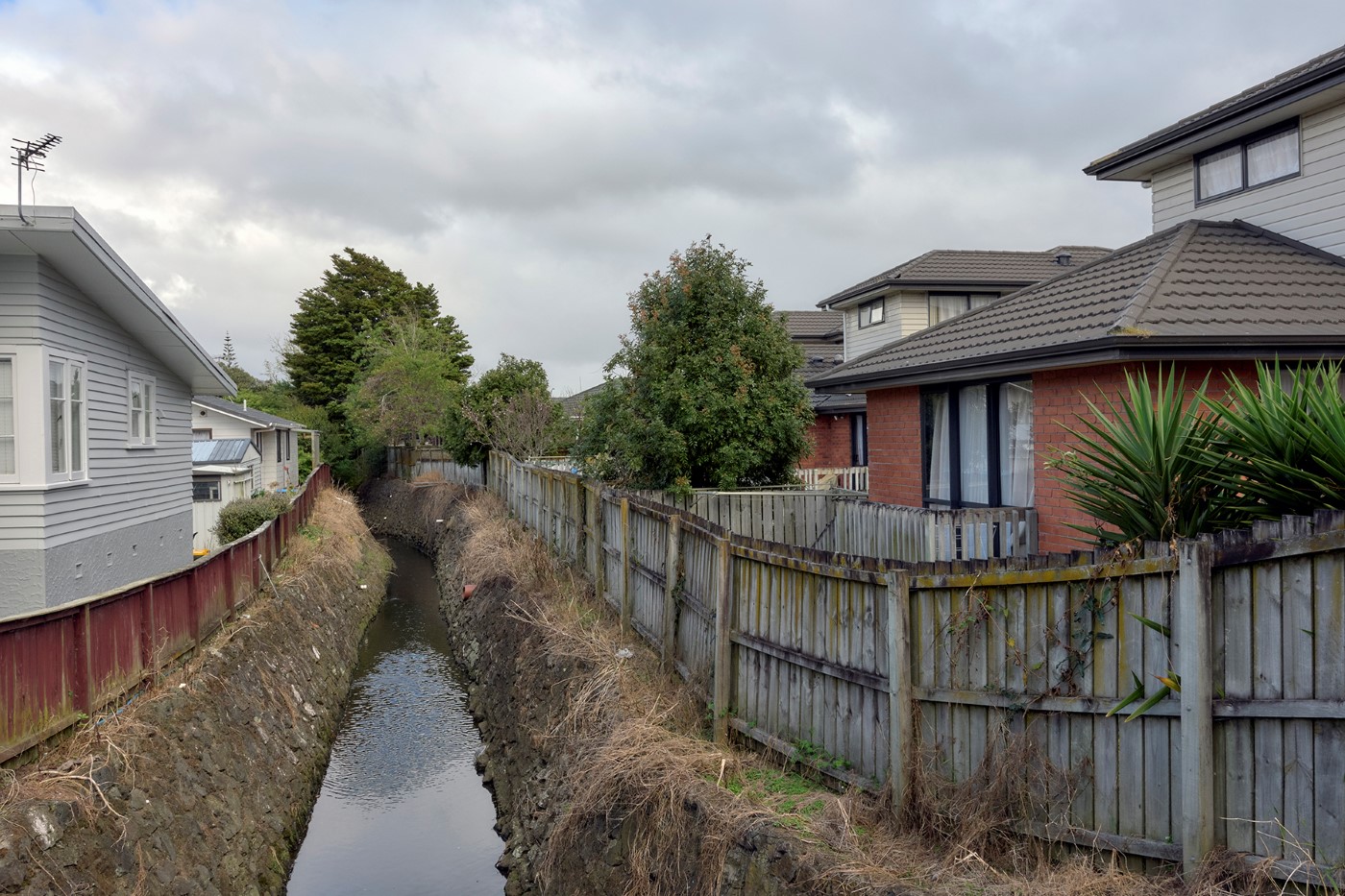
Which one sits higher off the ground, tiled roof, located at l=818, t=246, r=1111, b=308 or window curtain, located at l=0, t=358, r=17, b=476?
tiled roof, located at l=818, t=246, r=1111, b=308

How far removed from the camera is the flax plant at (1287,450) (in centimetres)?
461

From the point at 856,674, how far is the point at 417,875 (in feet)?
22.7

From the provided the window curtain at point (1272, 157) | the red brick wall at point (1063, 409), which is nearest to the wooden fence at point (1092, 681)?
the red brick wall at point (1063, 409)

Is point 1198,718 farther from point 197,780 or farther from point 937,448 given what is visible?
point 937,448

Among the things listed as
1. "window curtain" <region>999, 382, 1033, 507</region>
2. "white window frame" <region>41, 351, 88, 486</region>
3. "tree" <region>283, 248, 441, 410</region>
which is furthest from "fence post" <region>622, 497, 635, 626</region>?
"tree" <region>283, 248, 441, 410</region>

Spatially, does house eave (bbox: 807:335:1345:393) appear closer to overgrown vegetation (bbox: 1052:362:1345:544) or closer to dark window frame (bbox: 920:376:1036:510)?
dark window frame (bbox: 920:376:1036:510)

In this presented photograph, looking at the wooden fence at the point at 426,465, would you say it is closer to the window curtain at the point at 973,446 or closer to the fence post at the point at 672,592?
the window curtain at the point at 973,446

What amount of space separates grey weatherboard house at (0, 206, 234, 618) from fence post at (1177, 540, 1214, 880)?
1176 centimetres

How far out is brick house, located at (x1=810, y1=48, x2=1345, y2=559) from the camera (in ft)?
31.0

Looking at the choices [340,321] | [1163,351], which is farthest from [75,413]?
[340,321]

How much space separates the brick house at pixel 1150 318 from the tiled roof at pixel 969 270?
45.3ft

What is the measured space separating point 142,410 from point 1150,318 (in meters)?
15.3

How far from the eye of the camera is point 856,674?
6285mm

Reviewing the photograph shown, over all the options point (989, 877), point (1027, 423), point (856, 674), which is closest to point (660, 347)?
point (1027, 423)
